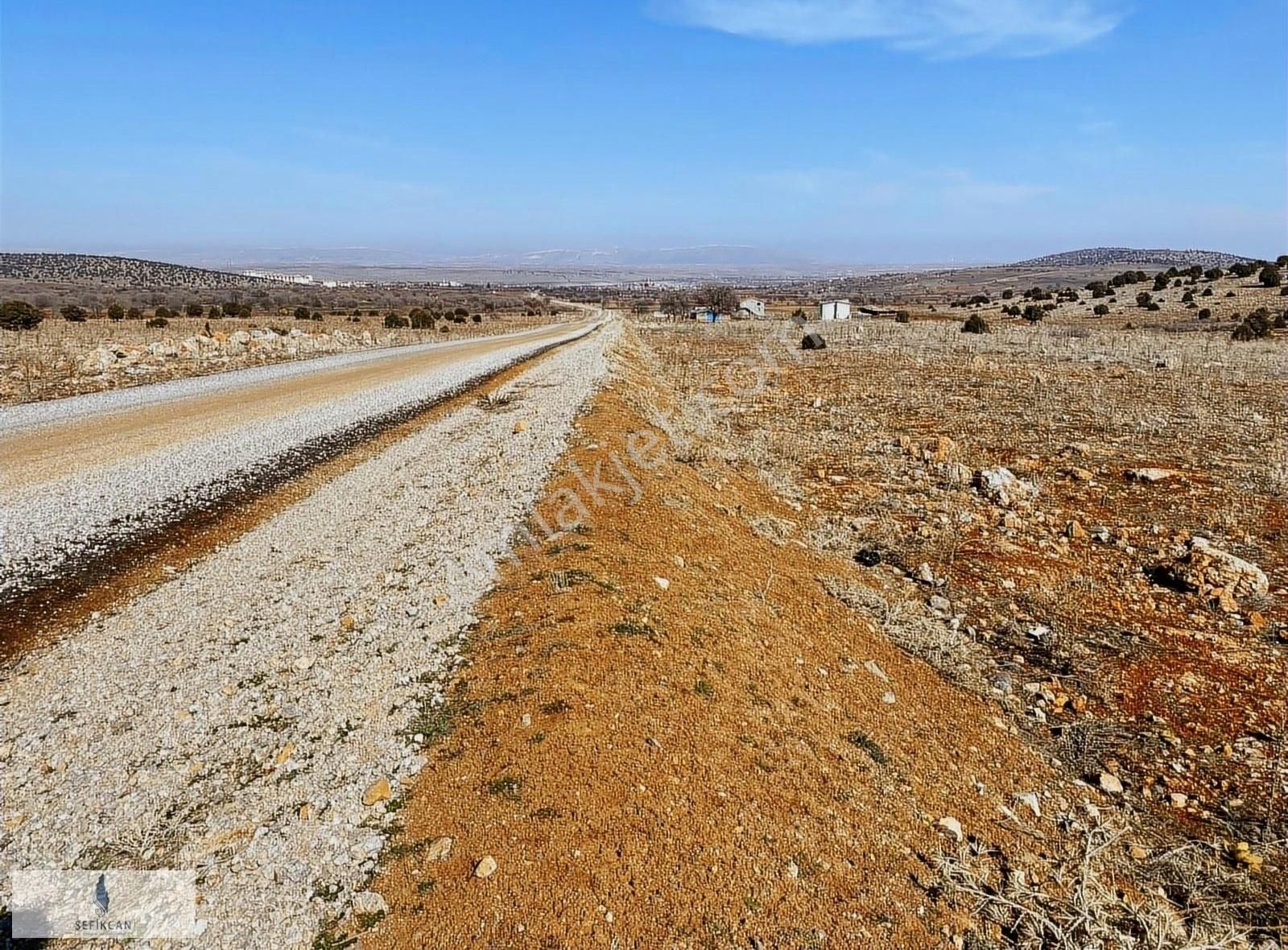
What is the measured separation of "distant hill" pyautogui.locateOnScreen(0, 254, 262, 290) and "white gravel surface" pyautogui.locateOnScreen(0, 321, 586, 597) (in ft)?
316

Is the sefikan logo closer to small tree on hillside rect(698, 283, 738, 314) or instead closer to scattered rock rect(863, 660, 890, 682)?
scattered rock rect(863, 660, 890, 682)

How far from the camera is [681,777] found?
4203 mm

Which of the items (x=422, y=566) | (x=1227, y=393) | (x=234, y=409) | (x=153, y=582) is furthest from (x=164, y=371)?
(x=1227, y=393)

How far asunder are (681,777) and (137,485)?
1074cm

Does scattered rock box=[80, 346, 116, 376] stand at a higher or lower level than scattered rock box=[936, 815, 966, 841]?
higher

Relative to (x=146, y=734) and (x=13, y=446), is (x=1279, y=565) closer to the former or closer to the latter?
(x=146, y=734)

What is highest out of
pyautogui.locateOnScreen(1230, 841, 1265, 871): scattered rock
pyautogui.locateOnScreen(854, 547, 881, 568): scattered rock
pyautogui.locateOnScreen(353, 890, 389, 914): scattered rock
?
pyautogui.locateOnScreen(353, 890, 389, 914): scattered rock

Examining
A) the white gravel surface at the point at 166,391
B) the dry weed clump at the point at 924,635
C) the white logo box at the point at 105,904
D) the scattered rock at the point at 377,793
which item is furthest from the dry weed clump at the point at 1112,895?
the white gravel surface at the point at 166,391

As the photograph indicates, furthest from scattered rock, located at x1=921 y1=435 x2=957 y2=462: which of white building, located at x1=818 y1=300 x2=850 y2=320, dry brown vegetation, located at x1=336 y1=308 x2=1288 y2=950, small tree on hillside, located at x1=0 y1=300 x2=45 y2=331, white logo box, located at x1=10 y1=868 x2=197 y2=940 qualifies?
white building, located at x1=818 y1=300 x2=850 y2=320

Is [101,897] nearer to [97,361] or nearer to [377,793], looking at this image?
[377,793]

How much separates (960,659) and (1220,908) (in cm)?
308

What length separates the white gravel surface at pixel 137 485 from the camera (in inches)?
324

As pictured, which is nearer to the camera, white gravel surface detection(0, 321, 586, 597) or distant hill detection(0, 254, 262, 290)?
white gravel surface detection(0, 321, 586, 597)

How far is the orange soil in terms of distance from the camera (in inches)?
132
